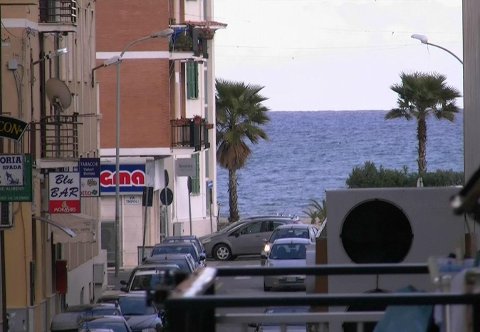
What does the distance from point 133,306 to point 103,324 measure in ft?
19.7

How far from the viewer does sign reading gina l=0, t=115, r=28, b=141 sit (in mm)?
22656

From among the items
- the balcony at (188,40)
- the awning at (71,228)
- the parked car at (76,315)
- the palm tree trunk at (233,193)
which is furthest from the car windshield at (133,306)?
the palm tree trunk at (233,193)

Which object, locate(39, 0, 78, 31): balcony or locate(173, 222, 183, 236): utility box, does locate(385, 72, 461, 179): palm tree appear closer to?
locate(173, 222, 183, 236): utility box

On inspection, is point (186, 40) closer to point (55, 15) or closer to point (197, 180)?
point (197, 180)

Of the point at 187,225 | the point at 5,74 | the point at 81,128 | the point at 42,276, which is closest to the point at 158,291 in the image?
the point at 5,74

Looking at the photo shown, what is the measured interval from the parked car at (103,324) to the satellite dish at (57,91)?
12283mm

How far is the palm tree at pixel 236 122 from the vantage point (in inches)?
2714

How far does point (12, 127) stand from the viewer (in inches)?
900

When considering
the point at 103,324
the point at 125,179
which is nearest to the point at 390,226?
the point at 103,324

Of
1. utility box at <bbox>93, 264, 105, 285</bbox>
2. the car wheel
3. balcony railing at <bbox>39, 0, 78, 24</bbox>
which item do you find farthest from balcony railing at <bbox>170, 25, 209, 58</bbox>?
balcony railing at <bbox>39, 0, 78, 24</bbox>

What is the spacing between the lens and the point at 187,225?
64938 millimetres

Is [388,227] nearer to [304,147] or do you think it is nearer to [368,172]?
[368,172]

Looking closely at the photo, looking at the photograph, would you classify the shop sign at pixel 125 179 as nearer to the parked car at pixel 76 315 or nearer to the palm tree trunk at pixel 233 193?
the palm tree trunk at pixel 233 193

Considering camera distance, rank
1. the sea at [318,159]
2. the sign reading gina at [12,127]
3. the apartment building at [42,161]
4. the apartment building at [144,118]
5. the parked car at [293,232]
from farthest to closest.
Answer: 1. the sea at [318,159]
2. the apartment building at [144,118]
3. the parked car at [293,232]
4. the apartment building at [42,161]
5. the sign reading gina at [12,127]
